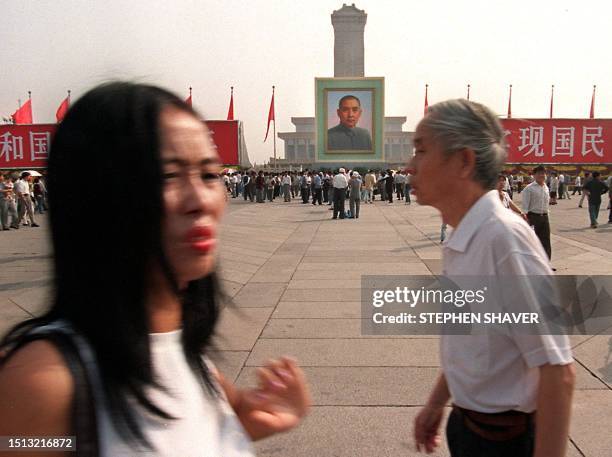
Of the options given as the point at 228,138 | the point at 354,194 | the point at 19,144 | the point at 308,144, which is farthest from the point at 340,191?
the point at 308,144

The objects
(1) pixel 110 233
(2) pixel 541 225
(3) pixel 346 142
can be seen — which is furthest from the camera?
(3) pixel 346 142

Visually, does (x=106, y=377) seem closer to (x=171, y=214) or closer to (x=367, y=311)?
(x=171, y=214)

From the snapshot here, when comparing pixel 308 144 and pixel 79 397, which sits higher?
pixel 308 144

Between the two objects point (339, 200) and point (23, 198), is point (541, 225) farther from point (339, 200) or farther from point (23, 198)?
point (23, 198)

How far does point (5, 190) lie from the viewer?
13688 millimetres

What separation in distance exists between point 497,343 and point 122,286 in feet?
2.97

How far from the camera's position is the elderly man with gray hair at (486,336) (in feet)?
4.13

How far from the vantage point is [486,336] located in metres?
1.38

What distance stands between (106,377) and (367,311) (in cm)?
491

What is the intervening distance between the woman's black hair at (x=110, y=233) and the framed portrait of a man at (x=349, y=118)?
39301 mm

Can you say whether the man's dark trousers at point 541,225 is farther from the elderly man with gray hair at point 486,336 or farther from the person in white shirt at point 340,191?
the person in white shirt at point 340,191

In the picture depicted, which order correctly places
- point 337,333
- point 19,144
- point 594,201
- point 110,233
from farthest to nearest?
1. point 19,144
2. point 594,201
3. point 337,333
4. point 110,233

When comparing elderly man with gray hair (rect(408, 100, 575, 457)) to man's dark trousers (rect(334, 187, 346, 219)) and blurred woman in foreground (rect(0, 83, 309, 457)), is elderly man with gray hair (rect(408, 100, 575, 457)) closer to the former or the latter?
blurred woman in foreground (rect(0, 83, 309, 457))

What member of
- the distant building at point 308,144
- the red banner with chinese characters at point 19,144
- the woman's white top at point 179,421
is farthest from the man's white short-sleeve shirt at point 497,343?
the distant building at point 308,144
